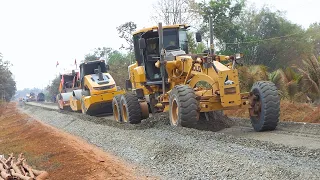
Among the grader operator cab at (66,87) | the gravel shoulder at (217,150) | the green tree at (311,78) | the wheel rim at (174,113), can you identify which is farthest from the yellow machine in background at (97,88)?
the wheel rim at (174,113)

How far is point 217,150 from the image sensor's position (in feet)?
27.2

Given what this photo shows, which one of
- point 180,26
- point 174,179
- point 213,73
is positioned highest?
point 180,26

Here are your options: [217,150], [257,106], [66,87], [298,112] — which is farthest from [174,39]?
[66,87]

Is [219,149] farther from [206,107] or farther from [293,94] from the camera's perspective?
[293,94]

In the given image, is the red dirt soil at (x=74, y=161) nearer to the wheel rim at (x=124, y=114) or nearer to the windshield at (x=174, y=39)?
the wheel rim at (x=124, y=114)

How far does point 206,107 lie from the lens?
11.2 meters

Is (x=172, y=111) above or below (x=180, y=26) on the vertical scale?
below

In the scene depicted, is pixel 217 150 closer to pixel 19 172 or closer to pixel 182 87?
pixel 182 87

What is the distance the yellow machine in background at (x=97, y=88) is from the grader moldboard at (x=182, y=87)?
5180 millimetres

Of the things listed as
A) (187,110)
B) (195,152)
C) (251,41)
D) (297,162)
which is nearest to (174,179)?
(195,152)

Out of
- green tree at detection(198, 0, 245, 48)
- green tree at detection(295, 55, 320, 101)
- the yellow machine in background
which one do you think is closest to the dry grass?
green tree at detection(295, 55, 320, 101)

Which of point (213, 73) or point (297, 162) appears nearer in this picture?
point (297, 162)

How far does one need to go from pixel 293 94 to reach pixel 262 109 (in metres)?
9.15

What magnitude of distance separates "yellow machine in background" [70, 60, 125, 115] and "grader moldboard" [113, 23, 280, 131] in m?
5.18
